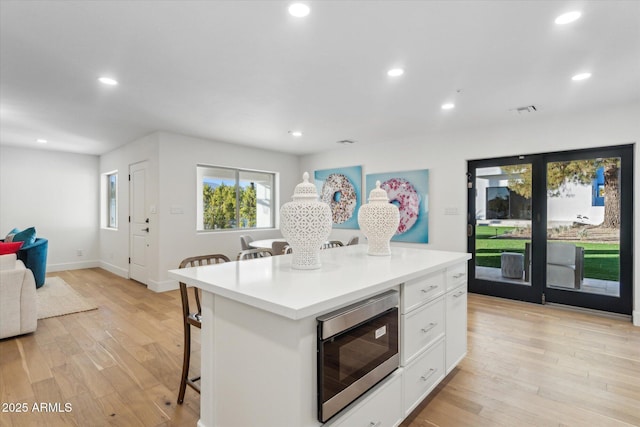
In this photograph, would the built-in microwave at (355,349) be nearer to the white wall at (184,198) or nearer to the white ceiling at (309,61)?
the white ceiling at (309,61)

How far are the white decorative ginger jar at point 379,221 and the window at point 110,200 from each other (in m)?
6.01

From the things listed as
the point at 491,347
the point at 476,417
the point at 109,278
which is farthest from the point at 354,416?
the point at 109,278

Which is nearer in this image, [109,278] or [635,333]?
[635,333]

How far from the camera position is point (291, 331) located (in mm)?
1176

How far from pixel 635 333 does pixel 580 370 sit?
4.52ft

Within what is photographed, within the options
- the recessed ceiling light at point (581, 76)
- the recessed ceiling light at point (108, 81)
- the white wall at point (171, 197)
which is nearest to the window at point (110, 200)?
the white wall at point (171, 197)

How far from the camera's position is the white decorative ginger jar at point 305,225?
5.63ft

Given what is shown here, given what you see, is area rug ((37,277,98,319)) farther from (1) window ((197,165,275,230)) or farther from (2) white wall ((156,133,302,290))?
(1) window ((197,165,275,230))

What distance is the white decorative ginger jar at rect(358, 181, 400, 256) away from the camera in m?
2.32

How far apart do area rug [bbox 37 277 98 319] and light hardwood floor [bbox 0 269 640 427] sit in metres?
0.26

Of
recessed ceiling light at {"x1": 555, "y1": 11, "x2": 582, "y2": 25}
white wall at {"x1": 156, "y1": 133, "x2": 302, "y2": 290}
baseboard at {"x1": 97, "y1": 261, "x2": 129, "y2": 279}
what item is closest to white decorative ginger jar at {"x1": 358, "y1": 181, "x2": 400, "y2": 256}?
recessed ceiling light at {"x1": 555, "y1": 11, "x2": 582, "y2": 25}

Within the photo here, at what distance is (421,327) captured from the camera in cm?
188

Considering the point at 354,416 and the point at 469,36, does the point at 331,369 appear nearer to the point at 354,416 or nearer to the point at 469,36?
the point at 354,416

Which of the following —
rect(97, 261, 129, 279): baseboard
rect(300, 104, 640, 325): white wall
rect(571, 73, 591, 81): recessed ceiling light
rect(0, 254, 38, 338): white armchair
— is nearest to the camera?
rect(571, 73, 591, 81): recessed ceiling light
